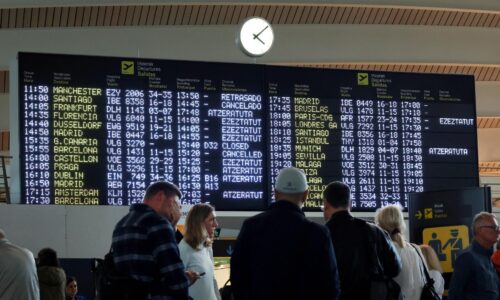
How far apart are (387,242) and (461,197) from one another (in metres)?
3.89

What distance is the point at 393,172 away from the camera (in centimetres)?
1260

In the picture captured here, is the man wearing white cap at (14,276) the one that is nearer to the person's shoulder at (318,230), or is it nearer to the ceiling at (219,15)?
the person's shoulder at (318,230)

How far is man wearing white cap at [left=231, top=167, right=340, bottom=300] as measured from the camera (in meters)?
5.52

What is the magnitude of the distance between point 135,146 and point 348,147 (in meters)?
2.55

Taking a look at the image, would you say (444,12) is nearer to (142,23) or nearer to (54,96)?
(142,23)

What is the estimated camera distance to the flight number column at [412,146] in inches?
499

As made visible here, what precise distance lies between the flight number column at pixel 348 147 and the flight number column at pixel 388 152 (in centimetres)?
33

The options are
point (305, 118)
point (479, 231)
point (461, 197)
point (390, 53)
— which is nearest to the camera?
point (479, 231)

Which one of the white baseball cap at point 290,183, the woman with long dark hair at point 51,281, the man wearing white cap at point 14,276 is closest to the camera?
the white baseball cap at point 290,183

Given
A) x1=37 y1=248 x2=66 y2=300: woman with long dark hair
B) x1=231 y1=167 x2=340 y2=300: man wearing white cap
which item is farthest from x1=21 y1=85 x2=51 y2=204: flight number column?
x1=231 y1=167 x2=340 y2=300: man wearing white cap

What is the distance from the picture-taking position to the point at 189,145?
11.8 m

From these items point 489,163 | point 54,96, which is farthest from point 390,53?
point 54,96

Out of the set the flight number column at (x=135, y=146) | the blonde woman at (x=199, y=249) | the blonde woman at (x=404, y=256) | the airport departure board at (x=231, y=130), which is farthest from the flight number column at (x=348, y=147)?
the blonde woman at (x=199, y=249)

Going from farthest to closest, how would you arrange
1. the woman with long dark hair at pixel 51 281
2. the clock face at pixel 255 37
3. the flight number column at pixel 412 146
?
the clock face at pixel 255 37 < the flight number column at pixel 412 146 < the woman with long dark hair at pixel 51 281
